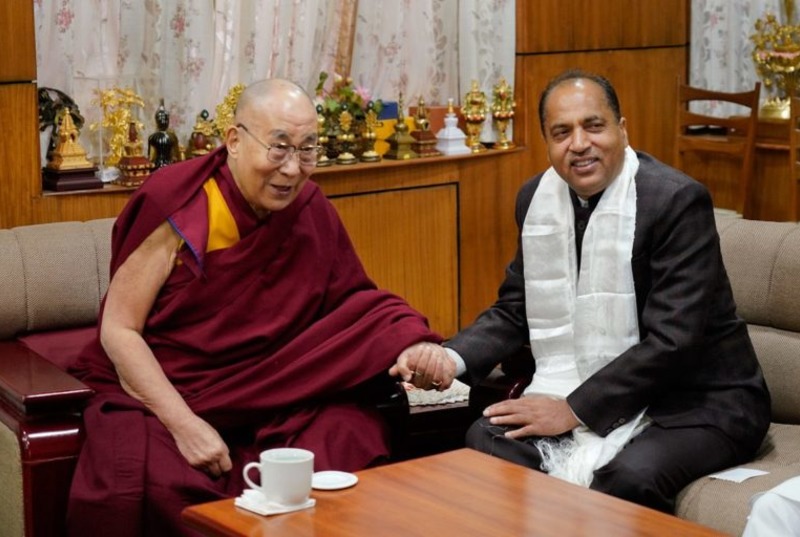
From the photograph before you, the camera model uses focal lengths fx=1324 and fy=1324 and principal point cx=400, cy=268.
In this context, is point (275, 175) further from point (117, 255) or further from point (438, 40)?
point (438, 40)

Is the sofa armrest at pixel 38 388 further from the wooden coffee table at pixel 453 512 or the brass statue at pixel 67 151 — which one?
the brass statue at pixel 67 151

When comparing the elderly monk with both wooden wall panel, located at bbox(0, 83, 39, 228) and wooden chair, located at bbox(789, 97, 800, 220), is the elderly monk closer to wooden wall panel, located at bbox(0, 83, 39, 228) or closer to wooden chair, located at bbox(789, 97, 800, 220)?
wooden wall panel, located at bbox(0, 83, 39, 228)

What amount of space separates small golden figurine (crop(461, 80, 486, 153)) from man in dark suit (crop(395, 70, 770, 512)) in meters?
2.23

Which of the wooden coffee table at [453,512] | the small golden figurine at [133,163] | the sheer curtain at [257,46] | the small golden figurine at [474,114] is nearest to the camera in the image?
the wooden coffee table at [453,512]

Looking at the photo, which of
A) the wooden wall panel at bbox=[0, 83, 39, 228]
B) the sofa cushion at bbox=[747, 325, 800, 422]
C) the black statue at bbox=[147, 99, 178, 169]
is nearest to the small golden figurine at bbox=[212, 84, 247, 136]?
the black statue at bbox=[147, 99, 178, 169]

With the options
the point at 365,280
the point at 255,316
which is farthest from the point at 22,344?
the point at 365,280

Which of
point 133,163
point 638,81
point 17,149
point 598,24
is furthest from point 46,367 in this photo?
point 638,81

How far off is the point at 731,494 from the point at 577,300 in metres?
0.58

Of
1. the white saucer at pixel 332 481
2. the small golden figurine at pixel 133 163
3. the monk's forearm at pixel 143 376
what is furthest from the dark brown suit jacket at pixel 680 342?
the small golden figurine at pixel 133 163

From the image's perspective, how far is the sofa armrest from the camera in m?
2.79

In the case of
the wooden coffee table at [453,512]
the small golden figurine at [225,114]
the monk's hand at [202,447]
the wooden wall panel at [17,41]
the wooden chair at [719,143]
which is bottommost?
the monk's hand at [202,447]

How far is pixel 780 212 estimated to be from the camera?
5652mm

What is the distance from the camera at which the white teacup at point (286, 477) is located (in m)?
2.26

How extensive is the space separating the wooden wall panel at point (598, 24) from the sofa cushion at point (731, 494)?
2.99 meters
